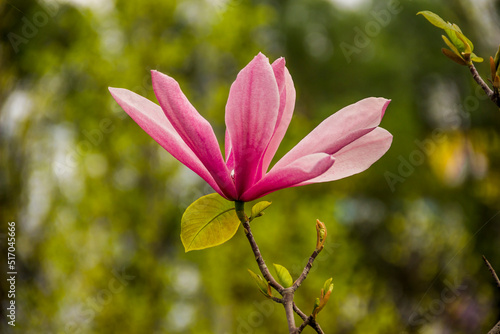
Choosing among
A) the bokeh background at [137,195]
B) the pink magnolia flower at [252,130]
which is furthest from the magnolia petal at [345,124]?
the bokeh background at [137,195]

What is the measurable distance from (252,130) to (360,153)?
48 mm

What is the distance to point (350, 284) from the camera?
6.23ft

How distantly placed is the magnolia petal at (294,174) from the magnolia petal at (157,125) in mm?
22

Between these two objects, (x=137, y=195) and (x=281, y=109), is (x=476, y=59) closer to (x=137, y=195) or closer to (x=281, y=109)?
(x=281, y=109)

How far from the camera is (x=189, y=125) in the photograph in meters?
0.19

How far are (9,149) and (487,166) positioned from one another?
1198 millimetres

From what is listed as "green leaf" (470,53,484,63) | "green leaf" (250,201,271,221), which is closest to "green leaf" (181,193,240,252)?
"green leaf" (250,201,271,221)

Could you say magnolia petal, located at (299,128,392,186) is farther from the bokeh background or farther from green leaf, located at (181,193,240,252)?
the bokeh background

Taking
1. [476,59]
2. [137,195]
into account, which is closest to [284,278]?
[476,59]

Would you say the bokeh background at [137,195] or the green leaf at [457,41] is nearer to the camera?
the green leaf at [457,41]

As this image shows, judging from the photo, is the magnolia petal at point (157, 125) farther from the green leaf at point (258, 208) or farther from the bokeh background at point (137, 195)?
the bokeh background at point (137, 195)

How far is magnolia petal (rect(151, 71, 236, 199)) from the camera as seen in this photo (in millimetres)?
186

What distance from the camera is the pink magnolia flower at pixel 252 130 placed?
0.19 metres

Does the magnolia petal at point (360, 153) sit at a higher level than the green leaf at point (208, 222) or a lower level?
higher
